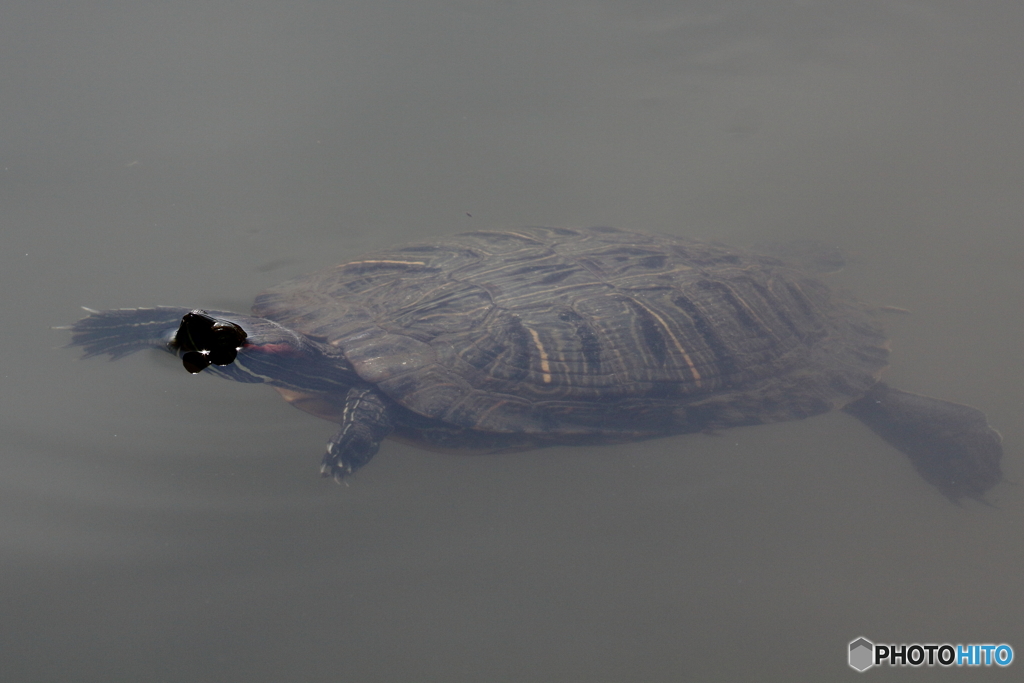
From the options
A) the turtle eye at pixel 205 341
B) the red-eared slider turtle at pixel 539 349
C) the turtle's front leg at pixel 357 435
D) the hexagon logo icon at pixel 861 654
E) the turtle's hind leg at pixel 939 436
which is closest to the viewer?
the hexagon logo icon at pixel 861 654

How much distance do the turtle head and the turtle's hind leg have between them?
3200 millimetres

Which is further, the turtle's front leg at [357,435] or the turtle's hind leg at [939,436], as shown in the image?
the turtle's hind leg at [939,436]

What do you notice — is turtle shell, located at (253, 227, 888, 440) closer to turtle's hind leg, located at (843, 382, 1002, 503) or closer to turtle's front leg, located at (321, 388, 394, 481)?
turtle's front leg, located at (321, 388, 394, 481)

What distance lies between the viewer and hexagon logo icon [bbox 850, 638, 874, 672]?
2.85 metres

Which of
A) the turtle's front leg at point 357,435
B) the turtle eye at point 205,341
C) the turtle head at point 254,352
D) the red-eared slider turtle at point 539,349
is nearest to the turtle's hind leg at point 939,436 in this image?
the red-eared slider turtle at point 539,349

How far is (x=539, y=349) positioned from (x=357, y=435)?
0.97 meters

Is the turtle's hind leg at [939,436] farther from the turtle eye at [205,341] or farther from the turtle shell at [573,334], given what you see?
the turtle eye at [205,341]

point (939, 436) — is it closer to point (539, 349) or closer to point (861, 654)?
point (861, 654)

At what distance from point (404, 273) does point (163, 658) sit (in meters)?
2.06

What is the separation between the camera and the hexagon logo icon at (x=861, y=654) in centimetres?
285

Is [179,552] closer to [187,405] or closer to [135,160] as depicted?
[187,405]

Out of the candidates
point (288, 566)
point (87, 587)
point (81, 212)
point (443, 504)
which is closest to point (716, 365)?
point (443, 504)

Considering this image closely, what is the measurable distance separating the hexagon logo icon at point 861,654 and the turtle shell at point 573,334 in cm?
114

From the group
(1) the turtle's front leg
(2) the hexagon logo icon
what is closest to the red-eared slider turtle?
(1) the turtle's front leg
